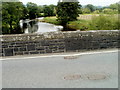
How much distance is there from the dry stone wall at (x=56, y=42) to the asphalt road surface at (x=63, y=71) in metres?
0.45

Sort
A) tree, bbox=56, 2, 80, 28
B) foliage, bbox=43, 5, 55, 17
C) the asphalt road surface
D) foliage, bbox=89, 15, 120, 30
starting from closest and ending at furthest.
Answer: the asphalt road surface, foliage, bbox=89, 15, 120, 30, tree, bbox=56, 2, 80, 28, foliage, bbox=43, 5, 55, 17

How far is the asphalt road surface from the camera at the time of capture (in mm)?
4348

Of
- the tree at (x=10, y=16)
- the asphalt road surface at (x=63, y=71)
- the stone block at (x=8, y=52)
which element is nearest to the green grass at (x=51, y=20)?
the tree at (x=10, y=16)

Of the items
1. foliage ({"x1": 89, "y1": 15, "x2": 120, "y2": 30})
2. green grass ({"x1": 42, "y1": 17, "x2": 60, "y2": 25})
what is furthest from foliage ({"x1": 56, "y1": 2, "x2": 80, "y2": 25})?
foliage ({"x1": 89, "y1": 15, "x2": 120, "y2": 30})

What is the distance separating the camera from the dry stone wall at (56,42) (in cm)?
647

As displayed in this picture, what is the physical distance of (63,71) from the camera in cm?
515

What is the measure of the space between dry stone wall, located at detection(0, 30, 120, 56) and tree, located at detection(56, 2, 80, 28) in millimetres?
32598

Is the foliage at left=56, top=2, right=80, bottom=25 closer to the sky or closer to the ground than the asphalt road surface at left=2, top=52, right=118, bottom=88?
closer to the sky

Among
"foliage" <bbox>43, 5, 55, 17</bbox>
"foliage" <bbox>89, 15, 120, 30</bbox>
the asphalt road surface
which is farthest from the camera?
"foliage" <bbox>43, 5, 55, 17</bbox>

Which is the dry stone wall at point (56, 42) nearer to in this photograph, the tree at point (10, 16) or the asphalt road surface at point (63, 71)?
the asphalt road surface at point (63, 71)

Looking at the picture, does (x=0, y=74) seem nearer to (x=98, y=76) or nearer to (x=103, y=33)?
(x=98, y=76)

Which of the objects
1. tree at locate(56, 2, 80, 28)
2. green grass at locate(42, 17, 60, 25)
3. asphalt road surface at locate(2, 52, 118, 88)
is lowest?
asphalt road surface at locate(2, 52, 118, 88)

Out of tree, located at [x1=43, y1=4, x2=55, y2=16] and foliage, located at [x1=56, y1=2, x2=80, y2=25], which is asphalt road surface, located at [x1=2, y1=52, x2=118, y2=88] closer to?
foliage, located at [x1=56, y1=2, x2=80, y2=25]

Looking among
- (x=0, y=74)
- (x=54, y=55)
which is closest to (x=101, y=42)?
(x=54, y=55)
